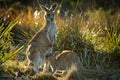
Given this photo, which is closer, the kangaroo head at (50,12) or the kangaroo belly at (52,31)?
the kangaroo head at (50,12)

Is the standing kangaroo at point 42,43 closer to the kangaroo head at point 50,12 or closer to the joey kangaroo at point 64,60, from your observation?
the kangaroo head at point 50,12

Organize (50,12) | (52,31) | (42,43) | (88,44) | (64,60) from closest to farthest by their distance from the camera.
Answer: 1. (64,60)
2. (42,43)
3. (50,12)
4. (52,31)
5. (88,44)

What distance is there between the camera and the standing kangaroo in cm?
993

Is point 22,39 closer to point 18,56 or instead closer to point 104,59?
point 18,56

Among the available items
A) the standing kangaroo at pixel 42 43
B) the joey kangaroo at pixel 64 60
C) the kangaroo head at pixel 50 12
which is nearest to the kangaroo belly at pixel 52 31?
the standing kangaroo at pixel 42 43

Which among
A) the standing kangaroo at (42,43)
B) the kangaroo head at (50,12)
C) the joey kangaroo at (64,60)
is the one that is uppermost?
the kangaroo head at (50,12)

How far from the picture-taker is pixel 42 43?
10.3 m

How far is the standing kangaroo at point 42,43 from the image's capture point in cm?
993

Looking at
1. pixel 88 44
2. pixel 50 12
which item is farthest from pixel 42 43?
pixel 88 44

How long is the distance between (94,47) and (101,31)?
0.76 meters

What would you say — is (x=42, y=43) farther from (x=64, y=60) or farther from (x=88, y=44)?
(x=88, y=44)

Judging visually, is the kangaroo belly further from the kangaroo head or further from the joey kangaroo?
the joey kangaroo

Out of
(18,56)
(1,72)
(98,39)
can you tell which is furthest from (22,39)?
(1,72)

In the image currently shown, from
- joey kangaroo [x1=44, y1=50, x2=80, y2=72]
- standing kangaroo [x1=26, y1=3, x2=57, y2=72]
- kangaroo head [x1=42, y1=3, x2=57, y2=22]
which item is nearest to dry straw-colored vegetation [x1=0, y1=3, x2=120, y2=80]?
joey kangaroo [x1=44, y1=50, x2=80, y2=72]
